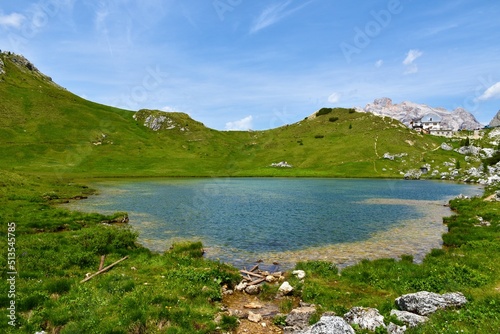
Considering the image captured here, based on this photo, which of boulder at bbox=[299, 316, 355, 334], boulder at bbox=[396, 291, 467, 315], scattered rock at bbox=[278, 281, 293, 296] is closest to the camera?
boulder at bbox=[299, 316, 355, 334]

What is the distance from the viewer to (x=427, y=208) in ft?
219

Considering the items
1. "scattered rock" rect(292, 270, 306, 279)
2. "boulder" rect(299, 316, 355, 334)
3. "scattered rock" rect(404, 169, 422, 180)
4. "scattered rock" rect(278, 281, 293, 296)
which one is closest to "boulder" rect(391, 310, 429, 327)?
"boulder" rect(299, 316, 355, 334)

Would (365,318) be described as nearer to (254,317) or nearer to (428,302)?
(428,302)

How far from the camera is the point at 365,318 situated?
15562 millimetres

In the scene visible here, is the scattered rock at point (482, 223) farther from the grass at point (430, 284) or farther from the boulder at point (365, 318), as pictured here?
the boulder at point (365, 318)

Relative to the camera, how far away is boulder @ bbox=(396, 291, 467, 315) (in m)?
16.0

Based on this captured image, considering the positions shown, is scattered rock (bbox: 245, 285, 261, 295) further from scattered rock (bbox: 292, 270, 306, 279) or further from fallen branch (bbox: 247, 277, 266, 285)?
scattered rock (bbox: 292, 270, 306, 279)

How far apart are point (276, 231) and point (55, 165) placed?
14708cm

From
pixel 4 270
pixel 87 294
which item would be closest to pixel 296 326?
pixel 87 294

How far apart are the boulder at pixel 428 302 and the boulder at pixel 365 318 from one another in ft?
6.67

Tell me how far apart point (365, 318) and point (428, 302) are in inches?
147

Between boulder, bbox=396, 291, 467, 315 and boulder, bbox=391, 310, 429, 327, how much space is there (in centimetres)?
62

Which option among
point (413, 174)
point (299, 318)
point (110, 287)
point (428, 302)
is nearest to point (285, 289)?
point (299, 318)

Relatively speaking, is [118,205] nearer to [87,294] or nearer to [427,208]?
[87,294]
